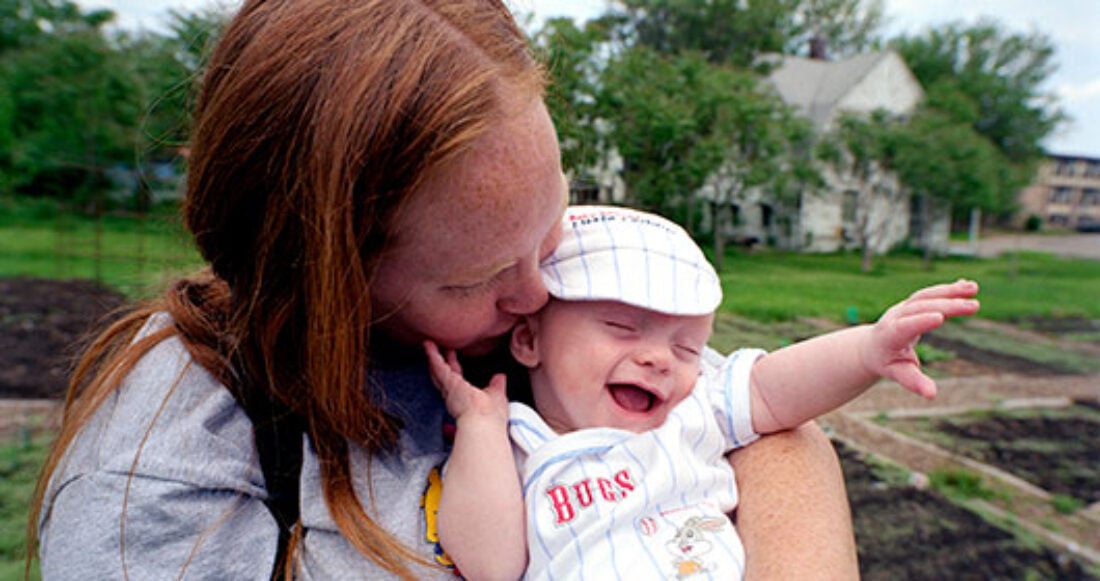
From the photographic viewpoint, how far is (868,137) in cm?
1997

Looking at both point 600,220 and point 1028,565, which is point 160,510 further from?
point 1028,565

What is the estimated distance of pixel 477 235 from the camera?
1.14m

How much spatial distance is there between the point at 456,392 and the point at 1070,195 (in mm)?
70342

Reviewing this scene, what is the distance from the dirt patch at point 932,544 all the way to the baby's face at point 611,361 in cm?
283

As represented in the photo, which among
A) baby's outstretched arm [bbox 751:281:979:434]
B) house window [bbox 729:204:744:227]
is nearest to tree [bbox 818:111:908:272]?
house window [bbox 729:204:744:227]

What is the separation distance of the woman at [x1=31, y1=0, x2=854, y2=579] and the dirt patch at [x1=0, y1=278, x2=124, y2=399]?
10.9ft

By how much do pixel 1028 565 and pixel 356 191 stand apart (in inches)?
162

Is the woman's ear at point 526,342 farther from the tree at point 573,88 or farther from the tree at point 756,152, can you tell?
the tree at point 756,152

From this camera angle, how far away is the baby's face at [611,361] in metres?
1.48

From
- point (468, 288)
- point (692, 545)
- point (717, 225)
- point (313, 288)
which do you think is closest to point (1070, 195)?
point (717, 225)

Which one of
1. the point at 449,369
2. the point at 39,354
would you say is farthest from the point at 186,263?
the point at 39,354

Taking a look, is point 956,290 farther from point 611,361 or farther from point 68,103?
point 68,103

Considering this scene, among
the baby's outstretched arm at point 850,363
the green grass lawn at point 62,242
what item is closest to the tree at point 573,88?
the baby's outstretched arm at point 850,363

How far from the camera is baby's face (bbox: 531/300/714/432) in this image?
1483 mm
